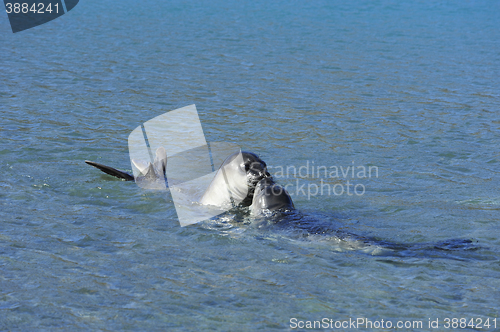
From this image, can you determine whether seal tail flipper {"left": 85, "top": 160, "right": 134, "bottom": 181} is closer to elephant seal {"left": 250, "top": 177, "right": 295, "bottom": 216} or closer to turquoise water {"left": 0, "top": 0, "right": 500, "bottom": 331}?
turquoise water {"left": 0, "top": 0, "right": 500, "bottom": 331}

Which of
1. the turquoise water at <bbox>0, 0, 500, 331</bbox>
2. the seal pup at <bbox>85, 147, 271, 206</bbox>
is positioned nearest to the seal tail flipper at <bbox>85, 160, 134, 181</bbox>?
the turquoise water at <bbox>0, 0, 500, 331</bbox>

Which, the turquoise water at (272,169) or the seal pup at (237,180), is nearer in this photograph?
the turquoise water at (272,169)

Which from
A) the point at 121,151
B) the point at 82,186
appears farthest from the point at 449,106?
the point at 82,186

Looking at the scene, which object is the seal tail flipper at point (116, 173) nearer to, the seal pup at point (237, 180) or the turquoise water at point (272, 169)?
the turquoise water at point (272, 169)

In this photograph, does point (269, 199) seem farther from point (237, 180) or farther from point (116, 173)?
point (116, 173)

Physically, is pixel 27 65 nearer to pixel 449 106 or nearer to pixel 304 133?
pixel 304 133

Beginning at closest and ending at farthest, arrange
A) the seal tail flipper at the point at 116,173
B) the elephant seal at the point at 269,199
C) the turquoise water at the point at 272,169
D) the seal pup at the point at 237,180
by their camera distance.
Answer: the turquoise water at the point at 272,169, the elephant seal at the point at 269,199, the seal pup at the point at 237,180, the seal tail flipper at the point at 116,173

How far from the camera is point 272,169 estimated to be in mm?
8328

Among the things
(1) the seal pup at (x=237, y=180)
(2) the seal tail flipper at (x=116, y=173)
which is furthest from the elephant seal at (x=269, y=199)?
(2) the seal tail flipper at (x=116, y=173)

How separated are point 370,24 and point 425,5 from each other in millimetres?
9133

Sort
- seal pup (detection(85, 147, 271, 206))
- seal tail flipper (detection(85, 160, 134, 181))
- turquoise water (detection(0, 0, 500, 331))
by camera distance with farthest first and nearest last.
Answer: seal tail flipper (detection(85, 160, 134, 181))
seal pup (detection(85, 147, 271, 206))
turquoise water (detection(0, 0, 500, 331))

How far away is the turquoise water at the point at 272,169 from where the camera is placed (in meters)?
4.39

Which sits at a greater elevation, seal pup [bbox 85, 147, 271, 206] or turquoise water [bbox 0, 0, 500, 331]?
seal pup [bbox 85, 147, 271, 206]

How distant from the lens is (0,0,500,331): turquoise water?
4.39m
